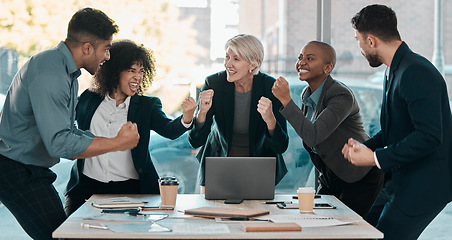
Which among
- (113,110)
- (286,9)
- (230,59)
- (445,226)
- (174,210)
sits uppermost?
(286,9)

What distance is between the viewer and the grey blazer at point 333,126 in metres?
3.11

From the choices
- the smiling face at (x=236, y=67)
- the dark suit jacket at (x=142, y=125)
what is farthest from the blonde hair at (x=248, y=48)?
the dark suit jacket at (x=142, y=125)

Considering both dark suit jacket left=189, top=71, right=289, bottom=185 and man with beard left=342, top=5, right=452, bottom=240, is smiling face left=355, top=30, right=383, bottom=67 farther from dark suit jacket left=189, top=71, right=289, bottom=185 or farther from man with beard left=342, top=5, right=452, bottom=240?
dark suit jacket left=189, top=71, right=289, bottom=185

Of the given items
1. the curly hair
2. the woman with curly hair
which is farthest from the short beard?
the curly hair

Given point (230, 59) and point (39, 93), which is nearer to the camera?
point (39, 93)

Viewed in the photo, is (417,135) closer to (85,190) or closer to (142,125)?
(142,125)

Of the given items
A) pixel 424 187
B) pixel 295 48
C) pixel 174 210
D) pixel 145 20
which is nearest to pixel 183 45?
pixel 145 20

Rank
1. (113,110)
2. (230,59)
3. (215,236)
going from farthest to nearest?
(230,59)
(113,110)
(215,236)

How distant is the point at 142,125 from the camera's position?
332 centimetres

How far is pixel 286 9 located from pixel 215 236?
11.2 ft

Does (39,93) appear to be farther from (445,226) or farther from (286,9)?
(445,226)

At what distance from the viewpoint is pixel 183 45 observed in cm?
466

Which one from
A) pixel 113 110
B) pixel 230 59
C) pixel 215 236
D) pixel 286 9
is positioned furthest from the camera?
pixel 286 9

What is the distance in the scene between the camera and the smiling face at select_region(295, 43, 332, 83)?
3.44 meters
